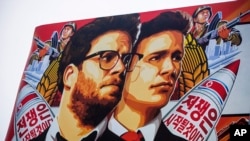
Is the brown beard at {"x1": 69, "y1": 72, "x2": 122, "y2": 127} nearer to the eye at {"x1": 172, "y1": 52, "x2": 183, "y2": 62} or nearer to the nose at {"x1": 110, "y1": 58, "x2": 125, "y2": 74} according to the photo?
the nose at {"x1": 110, "y1": 58, "x2": 125, "y2": 74}

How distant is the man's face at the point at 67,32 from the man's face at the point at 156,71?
0.34m

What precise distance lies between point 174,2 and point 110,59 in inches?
14.1

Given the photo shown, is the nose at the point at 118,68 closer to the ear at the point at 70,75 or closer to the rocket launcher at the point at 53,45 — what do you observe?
the ear at the point at 70,75

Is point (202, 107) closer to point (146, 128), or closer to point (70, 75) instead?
point (146, 128)

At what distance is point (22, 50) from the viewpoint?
55.6 inches

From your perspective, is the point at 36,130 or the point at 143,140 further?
the point at 36,130

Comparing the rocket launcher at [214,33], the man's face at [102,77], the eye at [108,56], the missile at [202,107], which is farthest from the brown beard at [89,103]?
the rocket launcher at [214,33]

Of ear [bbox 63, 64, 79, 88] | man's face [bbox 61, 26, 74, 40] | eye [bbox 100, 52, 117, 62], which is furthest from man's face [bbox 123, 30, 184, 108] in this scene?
man's face [bbox 61, 26, 74, 40]

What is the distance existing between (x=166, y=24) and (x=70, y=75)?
1.44ft

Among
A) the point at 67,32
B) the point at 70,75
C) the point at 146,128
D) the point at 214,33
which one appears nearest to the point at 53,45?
the point at 67,32

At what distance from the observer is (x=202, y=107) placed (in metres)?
1.02

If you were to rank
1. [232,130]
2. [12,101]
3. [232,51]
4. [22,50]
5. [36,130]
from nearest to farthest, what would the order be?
1. [232,130]
2. [232,51]
3. [36,130]
4. [12,101]
5. [22,50]

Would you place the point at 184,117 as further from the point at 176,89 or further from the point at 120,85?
the point at 120,85

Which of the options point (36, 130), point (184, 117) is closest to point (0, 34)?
point (36, 130)
